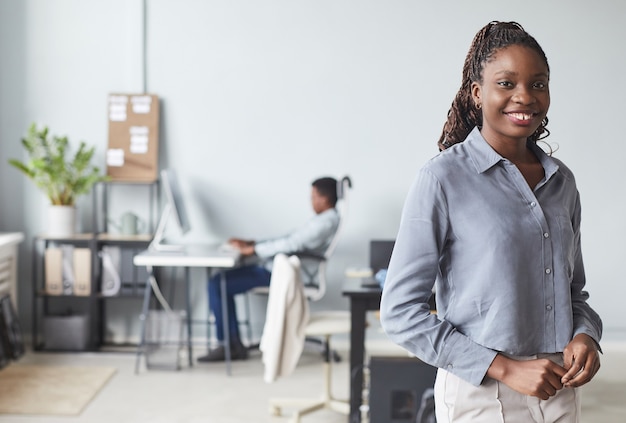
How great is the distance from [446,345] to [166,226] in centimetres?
469

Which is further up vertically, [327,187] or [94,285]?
[327,187]

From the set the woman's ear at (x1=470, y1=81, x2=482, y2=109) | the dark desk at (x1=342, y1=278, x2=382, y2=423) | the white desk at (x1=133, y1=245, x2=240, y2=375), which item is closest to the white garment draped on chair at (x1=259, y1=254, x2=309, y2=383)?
the dark desk at (x1=342, y1=278, x2=382, y2=423)

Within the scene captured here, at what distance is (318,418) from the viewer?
4367 millimetres

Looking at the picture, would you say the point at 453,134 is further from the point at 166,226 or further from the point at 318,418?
the point at 166,226

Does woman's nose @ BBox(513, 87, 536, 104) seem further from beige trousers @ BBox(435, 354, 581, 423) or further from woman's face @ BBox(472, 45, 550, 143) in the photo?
beige trousers @ BBox(435, 354, 581, 423)

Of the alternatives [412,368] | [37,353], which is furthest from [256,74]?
[412,368]

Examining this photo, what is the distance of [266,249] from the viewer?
17.6 ft

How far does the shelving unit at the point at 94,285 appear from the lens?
18.3 feet

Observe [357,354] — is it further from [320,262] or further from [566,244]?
[566,244]

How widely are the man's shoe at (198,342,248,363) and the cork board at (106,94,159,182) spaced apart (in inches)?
46.6

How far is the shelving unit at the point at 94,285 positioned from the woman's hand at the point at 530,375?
4418 millimetres

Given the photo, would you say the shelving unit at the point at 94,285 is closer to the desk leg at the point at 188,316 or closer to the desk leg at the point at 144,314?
the desk leg at the point at 144,314

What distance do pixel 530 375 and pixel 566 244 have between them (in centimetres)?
22

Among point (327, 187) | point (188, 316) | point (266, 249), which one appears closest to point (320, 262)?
point (266, 249)
